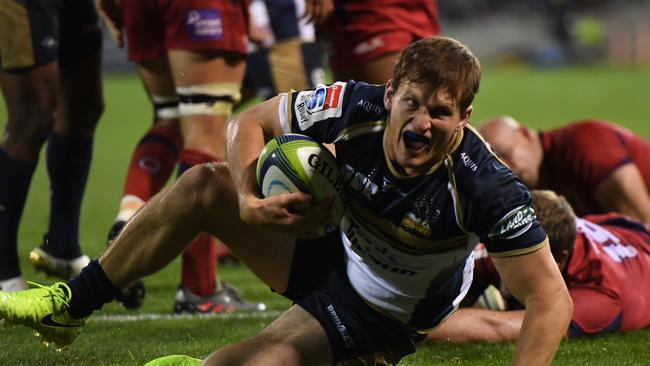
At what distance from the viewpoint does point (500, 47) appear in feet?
104

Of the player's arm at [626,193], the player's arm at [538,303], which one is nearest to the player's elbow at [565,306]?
the player's arm at [538,303]

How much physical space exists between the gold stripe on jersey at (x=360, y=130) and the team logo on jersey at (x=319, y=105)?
0.22ft

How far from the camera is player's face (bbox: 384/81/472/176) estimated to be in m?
3.36

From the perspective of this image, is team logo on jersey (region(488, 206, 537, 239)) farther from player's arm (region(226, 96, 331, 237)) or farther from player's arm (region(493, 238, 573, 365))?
player's arm (region(226, 96, 331, 237))

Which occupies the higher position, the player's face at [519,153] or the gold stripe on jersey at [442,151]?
the gold stripe on jersey at [442,151]

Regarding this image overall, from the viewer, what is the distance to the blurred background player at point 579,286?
468 centimetres

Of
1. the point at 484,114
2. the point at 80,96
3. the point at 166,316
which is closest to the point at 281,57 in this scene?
the point at 80,96

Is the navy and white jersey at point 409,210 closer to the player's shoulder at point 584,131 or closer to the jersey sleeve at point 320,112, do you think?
the jersey sleeve at point 320,112

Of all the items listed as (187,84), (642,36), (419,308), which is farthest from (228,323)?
(642,36)

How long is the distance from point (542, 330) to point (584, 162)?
2.92m

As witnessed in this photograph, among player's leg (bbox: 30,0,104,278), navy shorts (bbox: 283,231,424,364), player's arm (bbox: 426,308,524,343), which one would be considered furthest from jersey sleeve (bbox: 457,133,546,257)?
player's leg (bbox: 30,0,104,278)

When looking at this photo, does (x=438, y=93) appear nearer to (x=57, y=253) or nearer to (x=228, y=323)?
(x=228, y=323)

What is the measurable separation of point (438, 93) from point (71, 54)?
3059 millimetres

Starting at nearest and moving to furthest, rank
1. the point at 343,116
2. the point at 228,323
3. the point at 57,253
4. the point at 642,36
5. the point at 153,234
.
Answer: the point at 343,116 < the point at 153,234 < the point at 228,323 < the point at 57,253 < the point at 642,36
